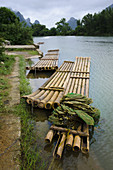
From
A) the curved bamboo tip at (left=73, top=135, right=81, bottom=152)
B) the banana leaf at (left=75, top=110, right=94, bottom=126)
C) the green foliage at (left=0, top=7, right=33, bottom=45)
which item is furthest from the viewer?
the green foliage at (left=0, top=7, right=33, bottom=45)

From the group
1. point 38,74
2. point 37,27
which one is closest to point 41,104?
point 38,74

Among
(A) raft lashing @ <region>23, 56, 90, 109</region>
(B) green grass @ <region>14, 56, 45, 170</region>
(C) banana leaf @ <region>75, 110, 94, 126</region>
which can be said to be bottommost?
(B) green grass @ <region>14, 56, 45, 170</region>

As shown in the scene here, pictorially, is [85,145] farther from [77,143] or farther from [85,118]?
[85,118]

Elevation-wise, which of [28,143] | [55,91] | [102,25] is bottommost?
[28,143]

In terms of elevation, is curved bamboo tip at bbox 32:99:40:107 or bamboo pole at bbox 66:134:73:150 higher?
curved bamboo tip at bbox 32:99:40:107

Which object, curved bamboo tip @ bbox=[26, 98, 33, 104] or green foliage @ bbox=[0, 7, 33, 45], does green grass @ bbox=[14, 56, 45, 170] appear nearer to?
curved bamboo tip @ bbox=[26, 98, 33, 104]

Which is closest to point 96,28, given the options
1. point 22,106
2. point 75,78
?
point 75,78

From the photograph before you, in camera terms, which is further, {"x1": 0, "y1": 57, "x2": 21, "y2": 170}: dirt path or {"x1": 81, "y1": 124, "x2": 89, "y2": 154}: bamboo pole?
{"x1": 81, "y1": 124, "x2": 89, "y2": 154}: bamboo pole

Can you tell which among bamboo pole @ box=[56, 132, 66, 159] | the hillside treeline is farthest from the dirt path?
the hillside treeline

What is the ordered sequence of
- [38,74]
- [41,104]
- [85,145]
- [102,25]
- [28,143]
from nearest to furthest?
[85,145]
[28,143]
[41,104]
[38,74]
[102,25]

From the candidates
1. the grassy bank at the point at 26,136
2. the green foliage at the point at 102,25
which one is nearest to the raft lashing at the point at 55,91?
the grassy bank at the point at 26,136

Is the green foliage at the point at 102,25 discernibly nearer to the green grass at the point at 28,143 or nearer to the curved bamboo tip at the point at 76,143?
the green grass at the point at 28,143

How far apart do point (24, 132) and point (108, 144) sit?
7.85 ft

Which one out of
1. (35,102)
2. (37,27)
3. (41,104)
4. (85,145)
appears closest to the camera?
(85,145)
